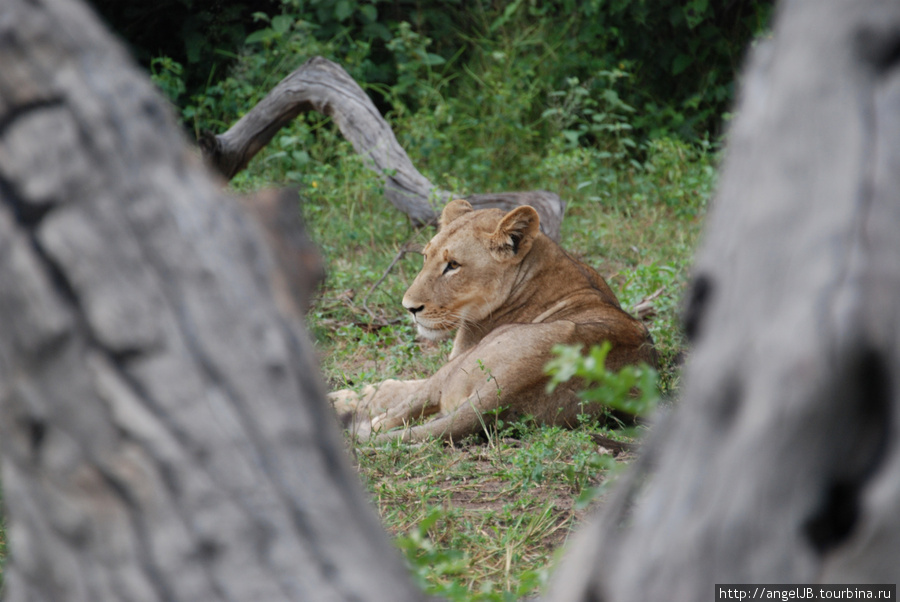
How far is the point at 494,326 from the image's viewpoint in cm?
477

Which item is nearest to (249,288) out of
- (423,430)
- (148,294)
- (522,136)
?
(148,294)

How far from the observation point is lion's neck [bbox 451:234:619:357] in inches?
186

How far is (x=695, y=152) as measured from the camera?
8.43m

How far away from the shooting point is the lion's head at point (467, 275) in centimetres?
465

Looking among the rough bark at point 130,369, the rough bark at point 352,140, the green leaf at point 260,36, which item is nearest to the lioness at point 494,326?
the rough bark at point 352,140

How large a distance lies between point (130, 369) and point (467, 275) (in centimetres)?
→ 369

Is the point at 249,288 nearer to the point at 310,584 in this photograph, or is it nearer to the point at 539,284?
the point at 310,584

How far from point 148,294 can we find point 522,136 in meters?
7.43

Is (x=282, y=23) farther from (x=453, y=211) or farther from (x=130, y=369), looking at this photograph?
(x=130, y=369)

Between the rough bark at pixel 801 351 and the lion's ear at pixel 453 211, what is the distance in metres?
3.99

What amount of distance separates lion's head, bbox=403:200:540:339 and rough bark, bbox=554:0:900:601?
11.8ft

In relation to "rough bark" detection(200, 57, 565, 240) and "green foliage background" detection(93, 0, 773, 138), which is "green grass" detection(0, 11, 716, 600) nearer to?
"rough bark" detection(200, 57, 565, 240)

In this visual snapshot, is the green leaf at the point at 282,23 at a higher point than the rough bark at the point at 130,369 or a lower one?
lower

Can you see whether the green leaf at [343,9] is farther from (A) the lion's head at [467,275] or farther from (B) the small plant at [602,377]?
(B) the small plant at [602,377]
